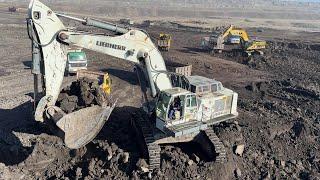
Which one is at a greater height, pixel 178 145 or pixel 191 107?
pixel 191 107

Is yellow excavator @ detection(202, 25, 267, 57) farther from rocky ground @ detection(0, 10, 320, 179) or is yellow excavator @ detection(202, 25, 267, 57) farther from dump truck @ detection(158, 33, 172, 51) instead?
rocky ground @ detection(0, 10, 320, 179)

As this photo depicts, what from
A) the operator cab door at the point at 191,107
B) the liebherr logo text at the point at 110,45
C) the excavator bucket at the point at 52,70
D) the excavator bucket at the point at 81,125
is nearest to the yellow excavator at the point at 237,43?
the operator cab door at the point at 191,107

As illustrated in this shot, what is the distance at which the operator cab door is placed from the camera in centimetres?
1670

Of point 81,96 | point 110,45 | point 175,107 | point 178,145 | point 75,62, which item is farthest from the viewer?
point 75,62

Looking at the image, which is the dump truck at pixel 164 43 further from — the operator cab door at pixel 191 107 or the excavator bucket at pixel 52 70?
the excavator bucket at pixel 52 70

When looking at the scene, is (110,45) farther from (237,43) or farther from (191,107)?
(237,43)

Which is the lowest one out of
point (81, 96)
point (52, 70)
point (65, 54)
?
point (81, 96)

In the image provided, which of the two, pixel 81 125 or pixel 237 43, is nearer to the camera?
pixel 81 125

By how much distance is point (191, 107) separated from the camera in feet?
55.3

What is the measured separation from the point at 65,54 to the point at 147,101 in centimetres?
429

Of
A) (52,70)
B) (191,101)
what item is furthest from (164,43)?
(52,70)

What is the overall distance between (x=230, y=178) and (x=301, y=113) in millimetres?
10184

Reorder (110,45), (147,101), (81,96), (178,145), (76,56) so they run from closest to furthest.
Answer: (110,45) < (147,101) < (178,145) < (81,96) < (76,56)

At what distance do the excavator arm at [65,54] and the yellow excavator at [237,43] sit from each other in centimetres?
2861
